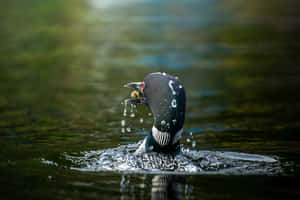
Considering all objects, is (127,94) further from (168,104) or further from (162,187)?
(162,187)

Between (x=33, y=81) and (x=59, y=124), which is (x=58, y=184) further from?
(x=33, y=81)

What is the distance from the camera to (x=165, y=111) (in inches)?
251

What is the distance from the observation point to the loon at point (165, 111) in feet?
20.9

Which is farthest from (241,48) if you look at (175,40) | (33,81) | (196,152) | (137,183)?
(137,183)

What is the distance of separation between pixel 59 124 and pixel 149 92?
3351 millimetres

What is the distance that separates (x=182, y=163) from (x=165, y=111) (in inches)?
24.6

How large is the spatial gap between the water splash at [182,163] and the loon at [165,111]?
118mm

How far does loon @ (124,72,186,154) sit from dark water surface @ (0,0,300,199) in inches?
15.7

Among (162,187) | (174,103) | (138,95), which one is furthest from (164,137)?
(162,187)

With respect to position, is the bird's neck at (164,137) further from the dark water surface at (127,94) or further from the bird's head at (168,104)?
the dark water surface at (127,94)

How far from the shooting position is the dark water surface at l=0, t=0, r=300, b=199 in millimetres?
5938

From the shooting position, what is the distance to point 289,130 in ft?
29.4

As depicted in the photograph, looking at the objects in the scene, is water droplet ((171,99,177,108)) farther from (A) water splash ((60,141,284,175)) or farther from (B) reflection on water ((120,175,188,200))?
(B) reflection on water ((120,175,188,200))

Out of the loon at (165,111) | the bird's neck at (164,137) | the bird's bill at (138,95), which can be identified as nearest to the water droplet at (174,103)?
the loon at (165,111)
